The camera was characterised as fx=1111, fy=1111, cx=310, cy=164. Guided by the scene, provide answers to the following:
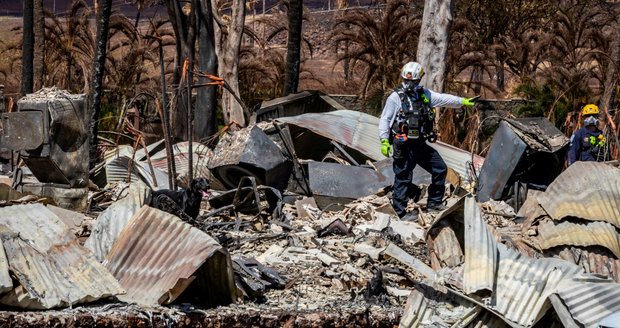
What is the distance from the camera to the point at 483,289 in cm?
799

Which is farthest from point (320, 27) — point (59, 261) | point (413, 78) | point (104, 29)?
point (59, 261)

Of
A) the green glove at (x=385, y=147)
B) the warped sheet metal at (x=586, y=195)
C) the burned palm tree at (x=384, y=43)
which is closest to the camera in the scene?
the warped sheet metal at (x=586, y=195)

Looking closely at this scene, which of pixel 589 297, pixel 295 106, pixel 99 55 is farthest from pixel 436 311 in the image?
pixel 295 106

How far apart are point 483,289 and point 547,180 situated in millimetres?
4597

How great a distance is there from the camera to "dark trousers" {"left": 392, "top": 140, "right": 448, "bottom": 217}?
1129 cm

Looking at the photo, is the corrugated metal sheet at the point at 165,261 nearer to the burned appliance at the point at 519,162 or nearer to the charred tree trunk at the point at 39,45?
the burned appliance at the point at 519,162

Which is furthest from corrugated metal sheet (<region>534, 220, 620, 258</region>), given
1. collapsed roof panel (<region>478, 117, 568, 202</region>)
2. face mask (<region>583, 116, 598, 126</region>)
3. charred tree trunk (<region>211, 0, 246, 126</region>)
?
charred tree trunk (<region>211, 0, 246, 126</region>)

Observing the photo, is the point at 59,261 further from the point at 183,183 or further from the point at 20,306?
the point at 183,183

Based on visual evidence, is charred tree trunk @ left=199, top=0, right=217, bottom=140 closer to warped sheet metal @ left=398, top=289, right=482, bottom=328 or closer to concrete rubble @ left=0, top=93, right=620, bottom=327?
concrete rubble @ left=0, top=93, right=620, bottom=327

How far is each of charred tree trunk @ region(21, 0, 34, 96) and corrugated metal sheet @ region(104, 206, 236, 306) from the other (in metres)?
10.4

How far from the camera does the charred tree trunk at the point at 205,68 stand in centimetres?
1805

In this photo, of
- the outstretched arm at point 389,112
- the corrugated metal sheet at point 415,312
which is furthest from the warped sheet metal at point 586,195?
the corrugated metal sheet at point 415,312

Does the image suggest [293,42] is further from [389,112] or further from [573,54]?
[573,54]

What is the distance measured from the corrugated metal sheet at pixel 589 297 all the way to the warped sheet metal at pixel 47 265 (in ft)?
10.5
